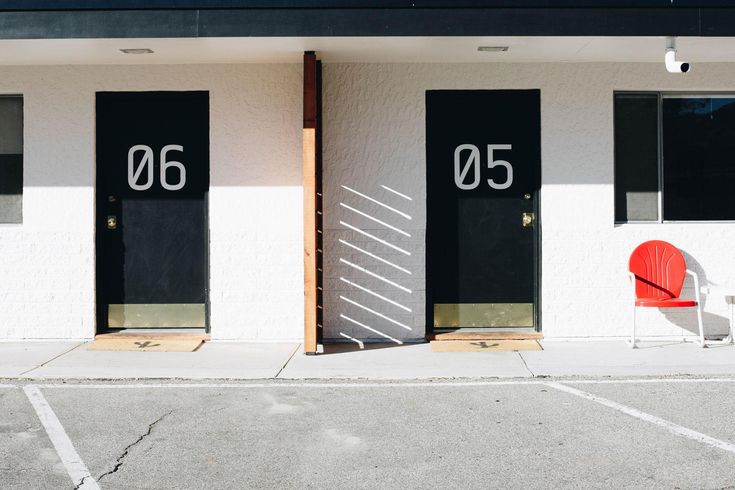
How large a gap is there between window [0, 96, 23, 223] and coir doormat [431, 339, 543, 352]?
5.08 metres

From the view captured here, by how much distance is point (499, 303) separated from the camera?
32.6ft

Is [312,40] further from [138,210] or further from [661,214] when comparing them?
[661,214]

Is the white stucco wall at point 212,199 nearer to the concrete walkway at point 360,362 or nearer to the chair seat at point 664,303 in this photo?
the concrete walkway at point 360,362

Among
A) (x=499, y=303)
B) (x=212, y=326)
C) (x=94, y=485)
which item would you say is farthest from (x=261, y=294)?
(x=94, y=485)

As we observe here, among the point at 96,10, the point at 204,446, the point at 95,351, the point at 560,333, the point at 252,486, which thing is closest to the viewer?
the point at 252,486

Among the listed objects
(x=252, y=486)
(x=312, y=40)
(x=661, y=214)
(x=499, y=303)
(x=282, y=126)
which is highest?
(x=312, y=40)

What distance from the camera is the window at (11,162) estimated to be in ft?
32.7

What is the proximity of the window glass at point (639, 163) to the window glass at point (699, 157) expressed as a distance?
0.14 meters

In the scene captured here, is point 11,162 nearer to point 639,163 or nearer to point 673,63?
point 639,163

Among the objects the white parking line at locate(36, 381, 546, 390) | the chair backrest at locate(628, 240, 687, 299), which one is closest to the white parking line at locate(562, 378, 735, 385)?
the white parking line at locate(36, 381, 546, 390)

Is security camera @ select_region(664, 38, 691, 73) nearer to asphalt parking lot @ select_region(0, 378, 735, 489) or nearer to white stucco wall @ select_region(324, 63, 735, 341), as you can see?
white stucco wall @ select_region(324, 63, 735, 341)

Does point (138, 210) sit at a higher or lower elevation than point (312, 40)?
lower

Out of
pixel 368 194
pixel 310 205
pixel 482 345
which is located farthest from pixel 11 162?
pixel 482 345

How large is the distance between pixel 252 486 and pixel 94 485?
0.92m
